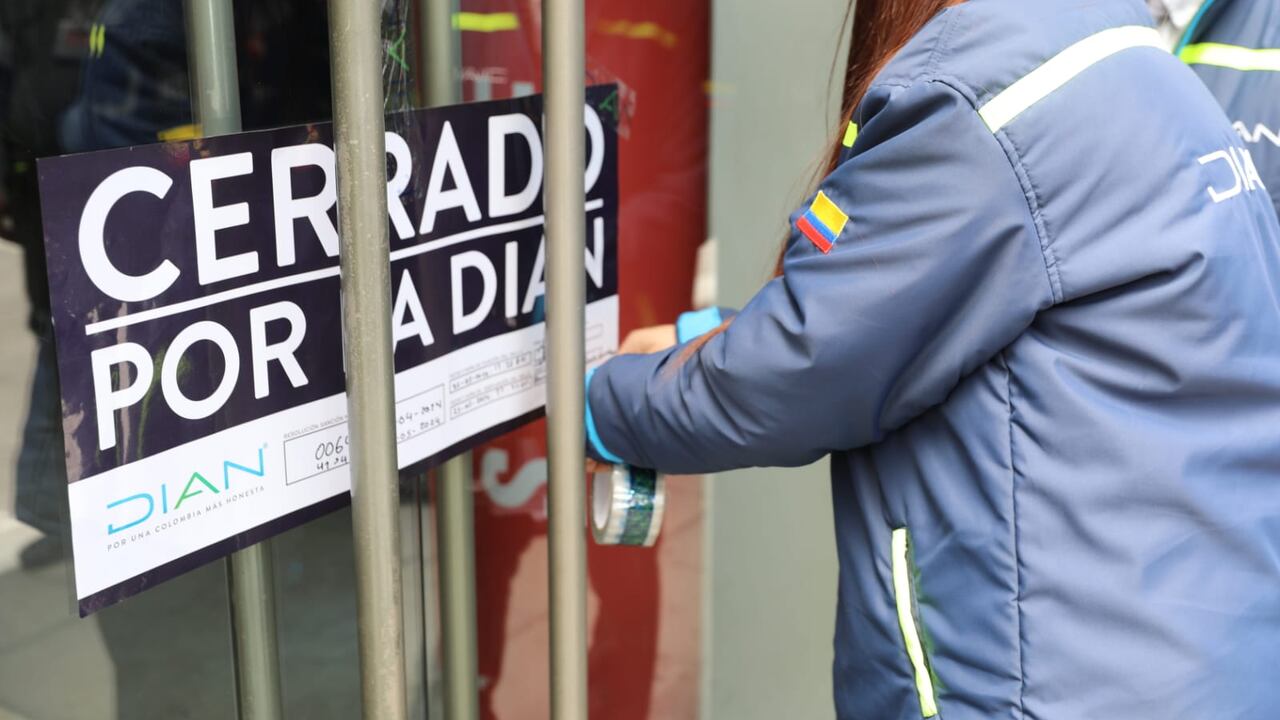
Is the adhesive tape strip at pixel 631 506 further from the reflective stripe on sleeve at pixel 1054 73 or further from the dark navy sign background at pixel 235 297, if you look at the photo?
the reflective stripe on sleeve at pixel 1054 73

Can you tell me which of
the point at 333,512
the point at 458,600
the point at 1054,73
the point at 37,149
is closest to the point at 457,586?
the point at 458,600

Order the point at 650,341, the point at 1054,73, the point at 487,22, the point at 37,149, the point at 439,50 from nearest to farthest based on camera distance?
1. the point at 1054,73
2. the point at 37,149
3. the point at 439,50
4. the point at 650,341
5. the point at 487,22

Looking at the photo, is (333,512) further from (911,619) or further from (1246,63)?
(1246,63)

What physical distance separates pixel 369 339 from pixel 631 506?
0.43 m

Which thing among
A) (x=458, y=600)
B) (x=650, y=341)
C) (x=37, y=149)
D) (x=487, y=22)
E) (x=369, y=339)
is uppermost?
(x=487, y=22)

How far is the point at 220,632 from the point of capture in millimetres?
1496

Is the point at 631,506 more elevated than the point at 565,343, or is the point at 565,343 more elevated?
the point at 565,343

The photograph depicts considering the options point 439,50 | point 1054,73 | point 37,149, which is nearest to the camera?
point 1054,73

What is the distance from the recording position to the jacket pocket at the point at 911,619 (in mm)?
1226

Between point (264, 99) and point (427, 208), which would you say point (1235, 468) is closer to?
point (427, 208)

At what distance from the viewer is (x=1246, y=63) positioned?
1.75 meters

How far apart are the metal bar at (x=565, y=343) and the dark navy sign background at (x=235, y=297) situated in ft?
0.46

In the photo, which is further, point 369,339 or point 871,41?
point 871,41

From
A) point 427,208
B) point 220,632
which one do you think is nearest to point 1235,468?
point 427,208
